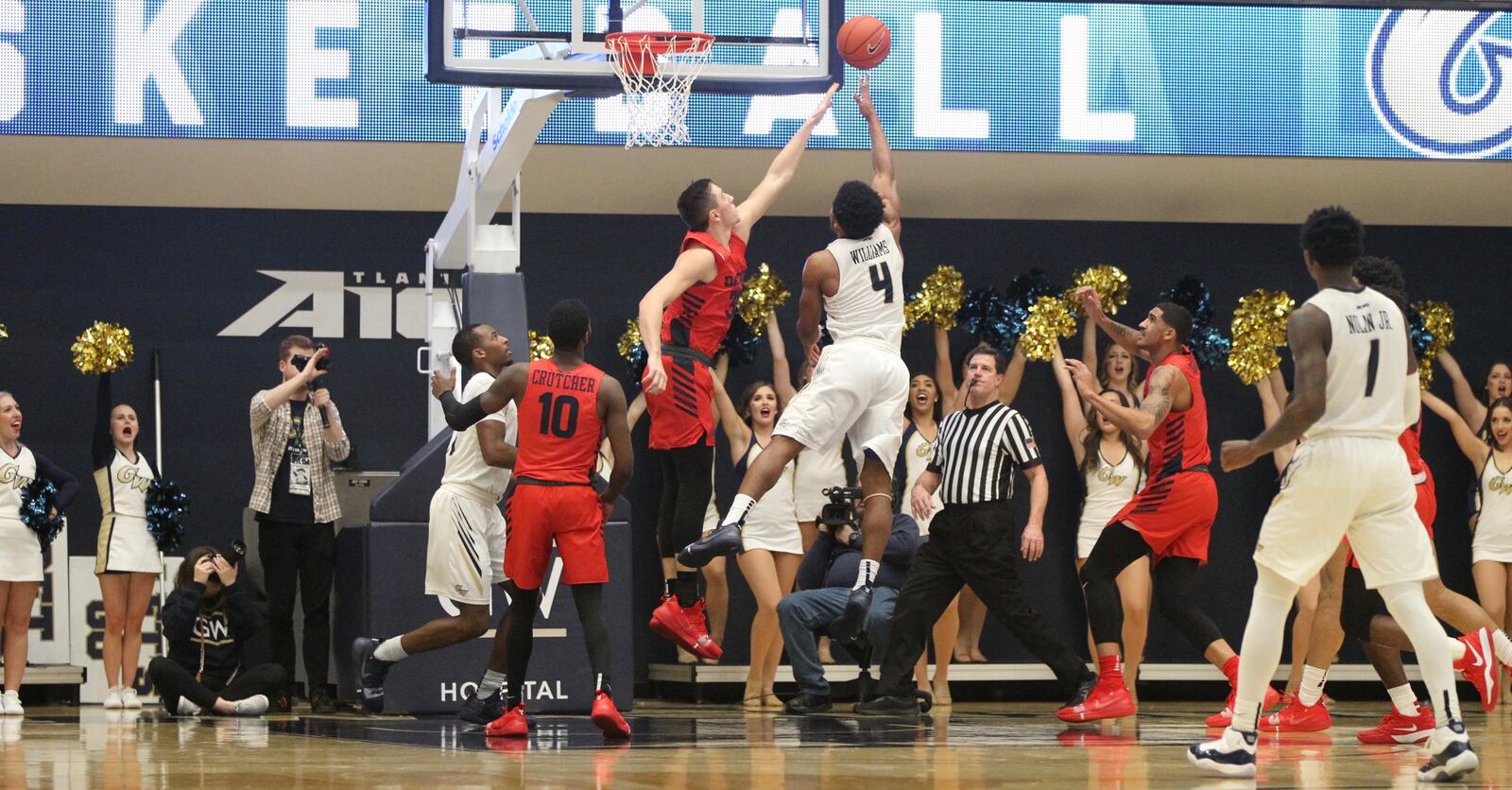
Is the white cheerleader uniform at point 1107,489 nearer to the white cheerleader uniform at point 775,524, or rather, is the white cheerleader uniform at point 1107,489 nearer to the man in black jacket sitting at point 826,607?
the white cheerleader uniform at point 775,524

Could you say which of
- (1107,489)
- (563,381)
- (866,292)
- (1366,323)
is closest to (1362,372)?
(1366,323)

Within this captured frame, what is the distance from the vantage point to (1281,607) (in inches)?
227

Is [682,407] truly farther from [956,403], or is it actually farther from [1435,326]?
[1435,326]

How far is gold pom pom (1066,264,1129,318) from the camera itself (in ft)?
42.6

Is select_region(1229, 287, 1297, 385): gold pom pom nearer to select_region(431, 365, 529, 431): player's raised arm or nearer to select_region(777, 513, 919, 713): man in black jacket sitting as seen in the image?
select_region(777, 513, 919, 713): man in black jacket sitting

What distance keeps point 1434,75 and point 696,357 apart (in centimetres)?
638

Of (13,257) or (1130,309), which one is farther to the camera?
(1130,309)

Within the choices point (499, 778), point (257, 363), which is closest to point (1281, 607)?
point (499, 778)

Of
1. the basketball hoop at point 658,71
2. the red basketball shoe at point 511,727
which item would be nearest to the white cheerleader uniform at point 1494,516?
the basketball hoop at point 658,71

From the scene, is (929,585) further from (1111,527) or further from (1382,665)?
(1382,665)

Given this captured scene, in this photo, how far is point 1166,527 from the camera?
8547 millimetres

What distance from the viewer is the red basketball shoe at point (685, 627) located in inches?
334

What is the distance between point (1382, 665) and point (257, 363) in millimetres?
8235

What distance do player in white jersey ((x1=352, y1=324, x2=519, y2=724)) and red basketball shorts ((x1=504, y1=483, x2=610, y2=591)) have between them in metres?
0.94
